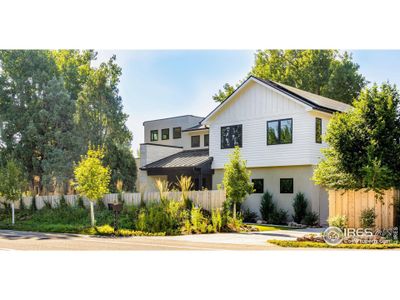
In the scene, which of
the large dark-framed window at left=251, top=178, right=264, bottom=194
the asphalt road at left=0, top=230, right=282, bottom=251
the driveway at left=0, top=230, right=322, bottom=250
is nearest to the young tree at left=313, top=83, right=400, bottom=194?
the driveway at left=0, top=230, right=322, bottom=250

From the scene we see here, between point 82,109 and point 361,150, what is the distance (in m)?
20.9

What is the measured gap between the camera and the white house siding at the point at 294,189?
24.1 m

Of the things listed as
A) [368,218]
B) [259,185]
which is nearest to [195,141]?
[259,185]

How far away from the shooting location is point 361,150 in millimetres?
15992

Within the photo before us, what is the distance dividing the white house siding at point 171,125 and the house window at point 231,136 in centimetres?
701

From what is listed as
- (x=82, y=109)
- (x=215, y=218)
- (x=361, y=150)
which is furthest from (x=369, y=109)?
(x=82, y=109)

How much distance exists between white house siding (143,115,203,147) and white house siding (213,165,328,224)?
9.11 meters

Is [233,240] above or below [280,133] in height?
below

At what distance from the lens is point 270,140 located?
2503 cm
